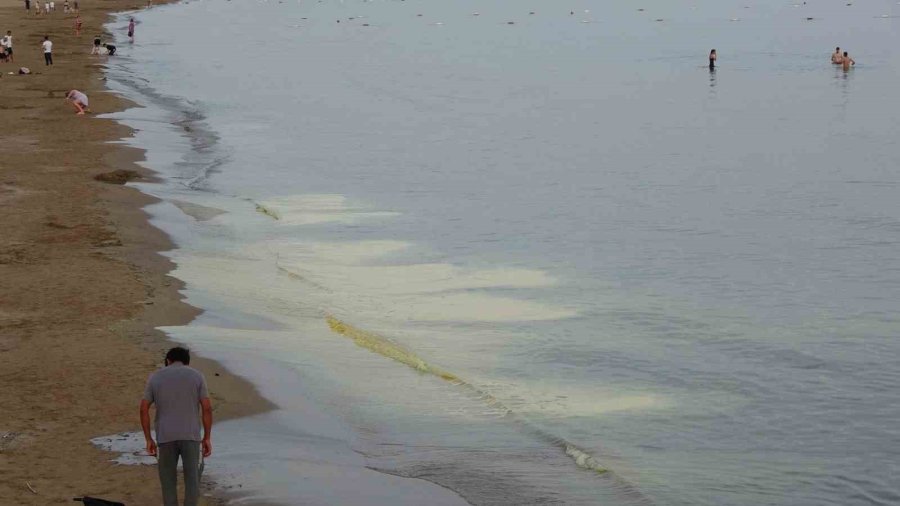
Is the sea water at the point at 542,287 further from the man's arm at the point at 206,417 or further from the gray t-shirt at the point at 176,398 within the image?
the gray t-shirt at the point at 176,398

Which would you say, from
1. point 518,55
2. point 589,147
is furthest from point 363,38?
point 589,147

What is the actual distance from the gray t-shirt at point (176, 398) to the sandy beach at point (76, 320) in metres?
1.94

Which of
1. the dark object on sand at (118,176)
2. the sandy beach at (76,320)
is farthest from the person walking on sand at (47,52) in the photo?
the dark object on sand at (118,176)

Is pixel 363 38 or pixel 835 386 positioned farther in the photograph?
pixel 363 38

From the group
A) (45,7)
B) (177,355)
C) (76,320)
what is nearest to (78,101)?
(76,320)

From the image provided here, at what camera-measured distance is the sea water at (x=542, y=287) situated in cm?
1647

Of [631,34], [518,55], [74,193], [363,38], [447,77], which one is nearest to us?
[74,193]

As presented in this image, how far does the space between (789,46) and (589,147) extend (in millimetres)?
59193

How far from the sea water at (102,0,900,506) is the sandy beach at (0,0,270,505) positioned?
922 mm

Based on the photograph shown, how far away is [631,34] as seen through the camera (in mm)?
125062

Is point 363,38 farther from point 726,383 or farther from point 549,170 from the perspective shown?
point 726,383

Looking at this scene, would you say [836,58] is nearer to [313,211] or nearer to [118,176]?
[313,211]

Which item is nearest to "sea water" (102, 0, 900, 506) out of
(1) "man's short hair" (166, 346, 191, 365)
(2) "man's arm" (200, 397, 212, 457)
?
(2) "man's arm" (200, 397, 212, 457)

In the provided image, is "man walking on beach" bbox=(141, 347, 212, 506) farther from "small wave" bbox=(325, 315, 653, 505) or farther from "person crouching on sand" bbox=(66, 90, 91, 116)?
"person crouching on sand" bbox=(66, 90, 91, 116)
